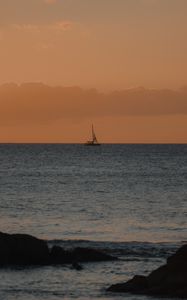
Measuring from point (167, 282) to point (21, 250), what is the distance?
10.6 metres

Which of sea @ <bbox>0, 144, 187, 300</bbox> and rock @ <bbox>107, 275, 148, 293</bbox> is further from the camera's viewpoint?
sea @ <bbox>0, 144, 187, 300</bbox>

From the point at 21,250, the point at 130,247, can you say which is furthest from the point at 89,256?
the point at 130,247

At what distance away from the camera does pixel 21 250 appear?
4484 cm

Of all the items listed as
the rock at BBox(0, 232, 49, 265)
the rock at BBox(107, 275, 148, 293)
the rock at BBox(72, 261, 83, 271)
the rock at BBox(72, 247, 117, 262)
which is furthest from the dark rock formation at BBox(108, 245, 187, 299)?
the rock at BBox(72, 247, 117, 262)

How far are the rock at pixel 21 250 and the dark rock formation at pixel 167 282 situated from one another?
26.1 feet

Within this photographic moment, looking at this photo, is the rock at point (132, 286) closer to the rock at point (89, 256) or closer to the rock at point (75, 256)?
the rock at point (75, 256)

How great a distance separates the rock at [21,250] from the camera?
4456 centimetres

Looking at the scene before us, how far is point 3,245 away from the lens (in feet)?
145

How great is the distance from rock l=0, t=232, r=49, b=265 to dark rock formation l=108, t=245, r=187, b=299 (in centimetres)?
795

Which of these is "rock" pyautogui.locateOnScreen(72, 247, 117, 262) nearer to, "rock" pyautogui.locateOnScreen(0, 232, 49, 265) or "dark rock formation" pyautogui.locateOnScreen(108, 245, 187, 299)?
"rock" pyautogui.locateOnScreen(0, 232, 49, 265)

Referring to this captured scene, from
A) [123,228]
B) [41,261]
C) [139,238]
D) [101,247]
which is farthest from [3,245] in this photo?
[123,228]

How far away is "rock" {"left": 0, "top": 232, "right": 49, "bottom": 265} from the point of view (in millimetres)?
44562

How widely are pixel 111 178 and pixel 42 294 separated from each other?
3917 inches

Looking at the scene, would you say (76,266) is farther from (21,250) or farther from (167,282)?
(167,282)
